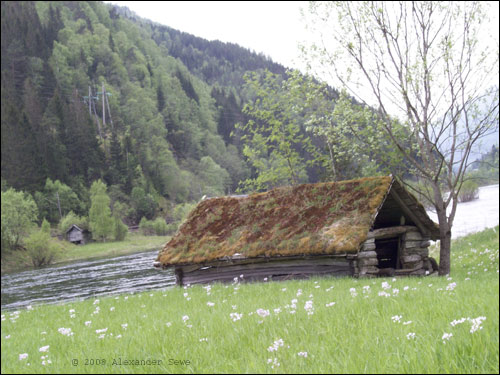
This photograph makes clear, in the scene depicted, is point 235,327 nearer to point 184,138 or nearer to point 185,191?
point 185,191

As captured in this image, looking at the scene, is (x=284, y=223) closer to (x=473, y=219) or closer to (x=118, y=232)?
(x=473, y=219)

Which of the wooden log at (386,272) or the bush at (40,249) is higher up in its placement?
the wooden log at (386,272)

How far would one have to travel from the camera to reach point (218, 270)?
54.1ft

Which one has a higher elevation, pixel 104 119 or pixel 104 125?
pixel 104 119

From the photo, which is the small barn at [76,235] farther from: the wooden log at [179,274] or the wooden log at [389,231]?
the wooden log at [389,231]

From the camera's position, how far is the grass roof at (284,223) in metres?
13.9

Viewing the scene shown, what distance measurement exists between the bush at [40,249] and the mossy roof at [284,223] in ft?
172

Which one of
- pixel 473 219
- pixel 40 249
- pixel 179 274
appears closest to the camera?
pixel 179 274

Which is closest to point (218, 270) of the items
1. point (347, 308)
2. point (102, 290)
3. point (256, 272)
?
point (256, 272)

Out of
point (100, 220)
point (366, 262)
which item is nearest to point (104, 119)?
point (100, 220)

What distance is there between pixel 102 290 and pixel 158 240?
5293 cm

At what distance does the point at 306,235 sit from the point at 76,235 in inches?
3142

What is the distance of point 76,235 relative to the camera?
3388 inches

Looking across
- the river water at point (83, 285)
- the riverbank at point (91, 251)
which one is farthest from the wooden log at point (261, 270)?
the riverbank at point (91, 251)
